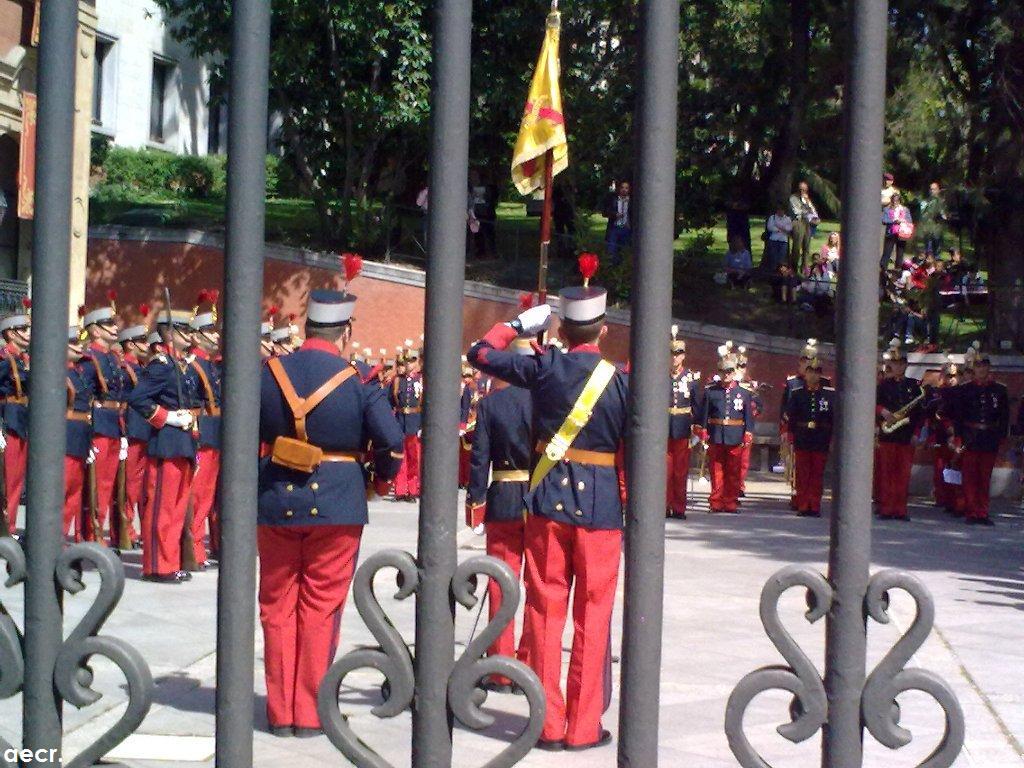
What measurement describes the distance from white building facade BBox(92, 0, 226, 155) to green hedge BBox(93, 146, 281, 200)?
1031mm

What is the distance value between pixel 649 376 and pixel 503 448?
15.6ft

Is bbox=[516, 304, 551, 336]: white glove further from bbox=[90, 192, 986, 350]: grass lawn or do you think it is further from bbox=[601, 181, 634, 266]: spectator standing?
bbox=[601, 181, 634, 266]: spectator standing

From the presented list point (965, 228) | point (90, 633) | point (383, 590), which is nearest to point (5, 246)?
point (383, 590)

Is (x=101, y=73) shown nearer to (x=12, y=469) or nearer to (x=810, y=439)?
(x=810, y=439)

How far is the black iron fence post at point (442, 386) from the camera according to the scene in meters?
3.59

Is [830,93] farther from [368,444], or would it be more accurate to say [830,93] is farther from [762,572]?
[368,444]

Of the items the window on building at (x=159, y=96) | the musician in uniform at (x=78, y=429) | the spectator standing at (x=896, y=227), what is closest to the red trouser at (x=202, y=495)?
the musician in uniform at (x=78, y=429)

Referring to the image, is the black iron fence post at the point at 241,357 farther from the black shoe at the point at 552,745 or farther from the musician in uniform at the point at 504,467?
the musician in uniform at the point at 504,467

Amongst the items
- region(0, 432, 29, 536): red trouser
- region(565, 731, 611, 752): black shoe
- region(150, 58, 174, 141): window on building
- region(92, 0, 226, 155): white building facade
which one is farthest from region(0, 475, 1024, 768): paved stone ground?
region(150, 58, 174, 141): window on building

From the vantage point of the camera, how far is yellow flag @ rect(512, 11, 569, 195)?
812 centimetres

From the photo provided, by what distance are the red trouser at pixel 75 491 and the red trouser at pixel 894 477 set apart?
9.84 m

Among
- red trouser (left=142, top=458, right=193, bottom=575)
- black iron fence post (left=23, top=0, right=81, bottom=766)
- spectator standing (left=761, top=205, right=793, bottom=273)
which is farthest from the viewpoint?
spectator standing (left=761, top=205, right=793, bottom=273)

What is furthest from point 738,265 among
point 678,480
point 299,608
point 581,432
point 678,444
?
point 299,608

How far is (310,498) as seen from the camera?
7.03 meters
